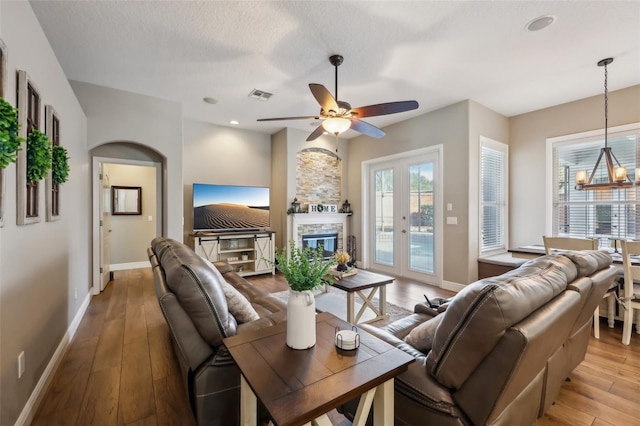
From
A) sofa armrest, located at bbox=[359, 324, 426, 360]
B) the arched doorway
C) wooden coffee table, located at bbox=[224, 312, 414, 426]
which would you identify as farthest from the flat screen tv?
sofa armrest, located at bbox=[359, 324, 426, 360]

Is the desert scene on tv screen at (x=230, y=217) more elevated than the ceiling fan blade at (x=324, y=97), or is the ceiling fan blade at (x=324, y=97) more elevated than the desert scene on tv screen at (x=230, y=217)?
the ceiling fan blade at (x=324, y=97)

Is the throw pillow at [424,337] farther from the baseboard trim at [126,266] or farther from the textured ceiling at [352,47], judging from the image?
the baseboard trim at [126,266]

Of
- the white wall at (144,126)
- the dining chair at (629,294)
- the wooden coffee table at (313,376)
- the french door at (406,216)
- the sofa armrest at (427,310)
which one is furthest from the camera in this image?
the french door at (406,216)

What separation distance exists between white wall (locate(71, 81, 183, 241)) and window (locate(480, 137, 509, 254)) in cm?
469

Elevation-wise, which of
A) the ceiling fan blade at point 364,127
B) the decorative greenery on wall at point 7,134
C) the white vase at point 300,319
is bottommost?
the white vase at point 300,319

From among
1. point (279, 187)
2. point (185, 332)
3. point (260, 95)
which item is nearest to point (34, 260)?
point (185, 332)

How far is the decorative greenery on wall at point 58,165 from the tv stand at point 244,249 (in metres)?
2.55

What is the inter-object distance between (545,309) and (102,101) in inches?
197

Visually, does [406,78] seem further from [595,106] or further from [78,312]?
[78,312]

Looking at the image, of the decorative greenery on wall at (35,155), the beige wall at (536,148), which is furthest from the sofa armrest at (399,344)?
the beige wall at (536,148)

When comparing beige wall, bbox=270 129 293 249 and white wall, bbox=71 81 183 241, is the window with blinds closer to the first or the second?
beige wall, bbox=270 129 293 249

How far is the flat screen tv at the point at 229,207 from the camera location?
5.05 m

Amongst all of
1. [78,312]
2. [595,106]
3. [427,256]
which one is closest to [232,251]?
[78,312]

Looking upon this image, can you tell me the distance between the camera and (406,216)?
5.31 metres
